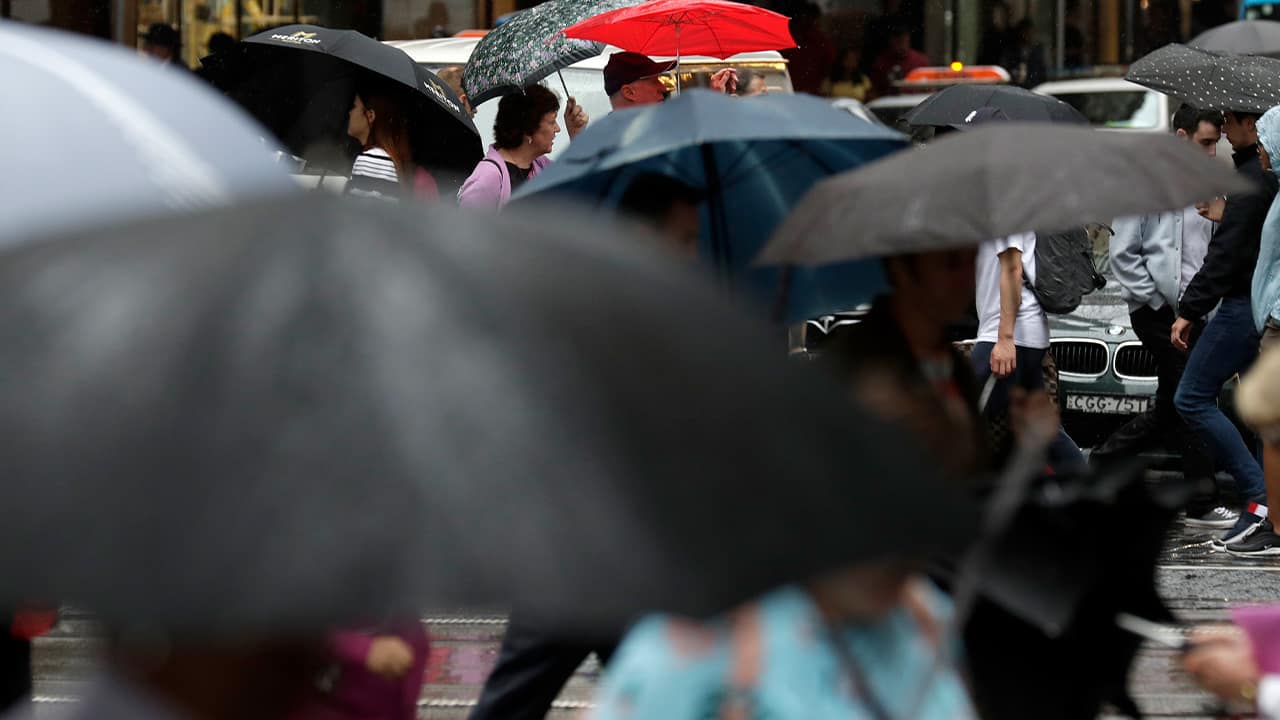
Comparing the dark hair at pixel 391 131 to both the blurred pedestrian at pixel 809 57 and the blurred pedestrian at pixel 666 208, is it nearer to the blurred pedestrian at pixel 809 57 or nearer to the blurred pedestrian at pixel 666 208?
the blurred pedestrian at pixel 666 208

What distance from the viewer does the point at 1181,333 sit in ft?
30.9

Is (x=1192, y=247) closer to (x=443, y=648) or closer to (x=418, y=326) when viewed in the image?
(x=443, y=648)

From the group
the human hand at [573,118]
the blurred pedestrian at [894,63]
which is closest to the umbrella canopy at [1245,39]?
the human hand at [573,118]

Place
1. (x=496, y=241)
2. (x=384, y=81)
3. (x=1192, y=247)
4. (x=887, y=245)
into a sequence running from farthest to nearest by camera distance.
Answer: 1. (x=1192, y=247)
2. (x=384, y=81)
3. (x=887, y=245)
4. (x=496, y=241)

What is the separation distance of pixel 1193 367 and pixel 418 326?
801cm

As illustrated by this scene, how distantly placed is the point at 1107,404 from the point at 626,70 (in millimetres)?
4147

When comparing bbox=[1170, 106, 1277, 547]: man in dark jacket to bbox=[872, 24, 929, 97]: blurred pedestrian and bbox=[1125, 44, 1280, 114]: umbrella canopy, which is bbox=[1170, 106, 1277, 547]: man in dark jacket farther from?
bbox=[872, 24, 929, 97]: blurred pedestrian

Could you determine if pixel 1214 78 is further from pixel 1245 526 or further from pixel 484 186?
pixel 484 186

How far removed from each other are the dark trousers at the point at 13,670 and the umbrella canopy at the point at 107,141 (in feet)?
3.49

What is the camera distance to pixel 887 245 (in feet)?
12.9

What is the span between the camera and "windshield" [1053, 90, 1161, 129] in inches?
634

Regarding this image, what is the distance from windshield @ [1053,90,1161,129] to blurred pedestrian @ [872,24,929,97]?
463 cm


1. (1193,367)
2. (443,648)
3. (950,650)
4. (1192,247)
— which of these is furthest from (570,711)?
(1192,247)

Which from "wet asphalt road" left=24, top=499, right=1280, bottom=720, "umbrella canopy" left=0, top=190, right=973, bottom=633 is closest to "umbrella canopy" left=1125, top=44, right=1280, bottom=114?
"wet asphalt road" left=24, top=499, right=1280, bottom=720
